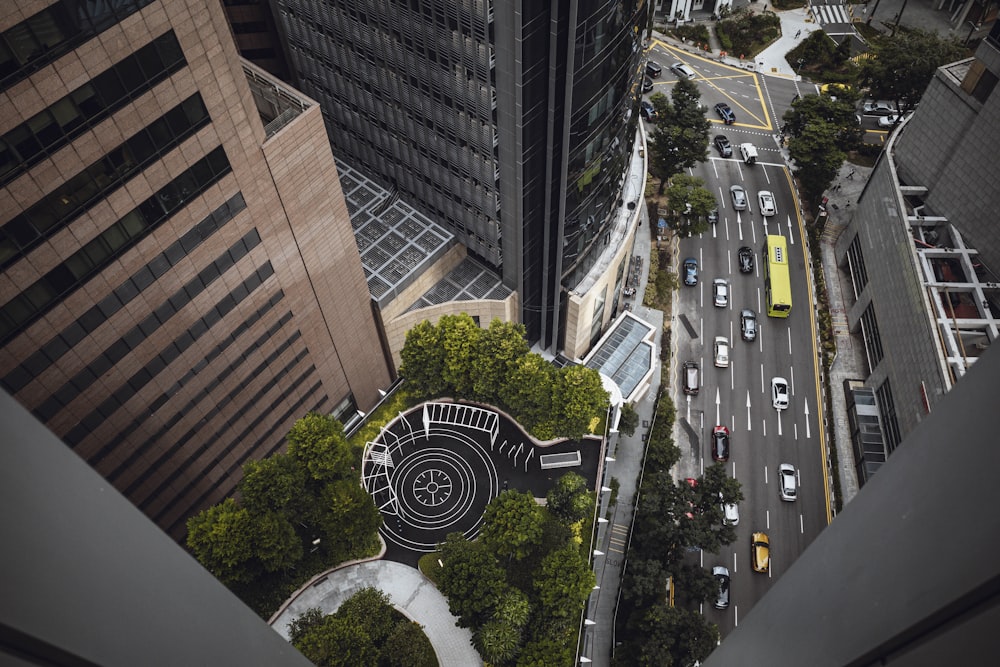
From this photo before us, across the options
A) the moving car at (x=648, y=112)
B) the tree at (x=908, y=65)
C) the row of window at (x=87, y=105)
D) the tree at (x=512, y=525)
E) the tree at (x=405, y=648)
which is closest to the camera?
the row of window at (x=87, y=105)

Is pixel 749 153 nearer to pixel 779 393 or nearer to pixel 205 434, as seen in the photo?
pixel 779 393

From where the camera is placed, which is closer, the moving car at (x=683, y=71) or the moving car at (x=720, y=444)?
the moving car at (x=720, y=444)

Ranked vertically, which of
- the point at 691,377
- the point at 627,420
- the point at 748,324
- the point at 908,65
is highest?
the point at 908,65

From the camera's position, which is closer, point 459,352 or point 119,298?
point 119,298

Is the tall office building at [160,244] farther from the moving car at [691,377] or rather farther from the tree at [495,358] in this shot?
the moving car at [691,377]

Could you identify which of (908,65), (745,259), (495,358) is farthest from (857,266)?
(495,358)

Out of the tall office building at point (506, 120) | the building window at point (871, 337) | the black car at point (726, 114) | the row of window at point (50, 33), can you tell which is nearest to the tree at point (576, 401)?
the tall office building at point (506, 120)
